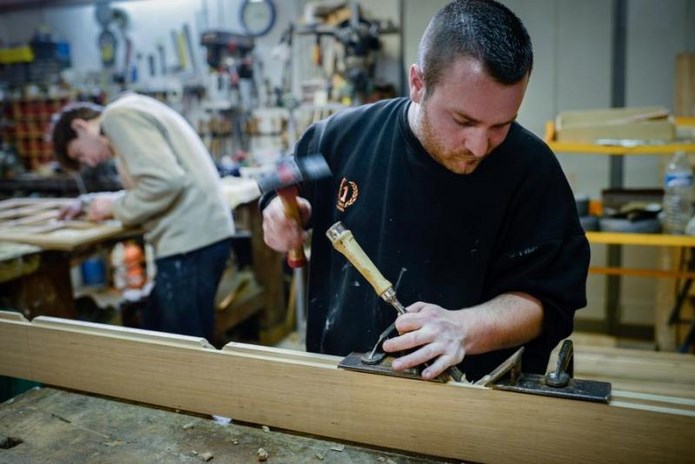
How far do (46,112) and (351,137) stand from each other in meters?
6.34

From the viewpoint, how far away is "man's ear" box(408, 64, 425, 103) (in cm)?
128

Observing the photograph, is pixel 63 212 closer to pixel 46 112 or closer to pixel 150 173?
pixel 150 173

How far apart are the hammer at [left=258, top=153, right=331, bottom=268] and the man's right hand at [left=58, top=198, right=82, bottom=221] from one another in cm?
190

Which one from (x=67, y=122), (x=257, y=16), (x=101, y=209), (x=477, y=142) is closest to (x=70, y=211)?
(x=101, y=209)

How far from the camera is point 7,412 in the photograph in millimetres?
1261

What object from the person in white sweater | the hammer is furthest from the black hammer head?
the person in white sweater

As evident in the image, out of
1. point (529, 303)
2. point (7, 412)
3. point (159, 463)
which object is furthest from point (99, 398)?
point (529, 303)

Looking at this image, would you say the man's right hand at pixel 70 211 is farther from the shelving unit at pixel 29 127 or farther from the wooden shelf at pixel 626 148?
the shelving unit at pixel 29 127

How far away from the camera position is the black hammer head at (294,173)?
141cm

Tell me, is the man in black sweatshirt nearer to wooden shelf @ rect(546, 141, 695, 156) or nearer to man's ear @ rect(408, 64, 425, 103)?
man's ear @ rect(408, 64, 425, 103)

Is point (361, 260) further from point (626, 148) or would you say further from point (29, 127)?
point (29, 127)

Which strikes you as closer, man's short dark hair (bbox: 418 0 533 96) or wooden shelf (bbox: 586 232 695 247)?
man's short dark hair (bbox: 418 0 533 96)

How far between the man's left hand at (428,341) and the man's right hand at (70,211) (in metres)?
2.38

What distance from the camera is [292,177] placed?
4.59 feet
